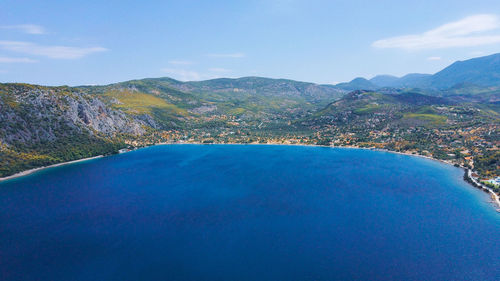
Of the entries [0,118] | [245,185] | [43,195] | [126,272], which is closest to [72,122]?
[0,118]

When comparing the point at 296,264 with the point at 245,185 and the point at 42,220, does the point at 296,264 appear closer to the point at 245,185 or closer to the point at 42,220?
the point at 245,185

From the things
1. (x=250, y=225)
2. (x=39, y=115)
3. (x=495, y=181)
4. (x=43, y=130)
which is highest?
(x=39, y=115)

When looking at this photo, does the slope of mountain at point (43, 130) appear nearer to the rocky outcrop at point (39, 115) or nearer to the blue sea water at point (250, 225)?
the rocky outcrop at point (39, 115)

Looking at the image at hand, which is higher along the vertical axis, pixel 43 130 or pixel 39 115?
pixel 39 115

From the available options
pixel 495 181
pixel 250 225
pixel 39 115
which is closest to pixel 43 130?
pixel 39 115

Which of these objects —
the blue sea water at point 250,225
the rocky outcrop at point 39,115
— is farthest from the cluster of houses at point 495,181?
the rocky outcrop at point 39,115

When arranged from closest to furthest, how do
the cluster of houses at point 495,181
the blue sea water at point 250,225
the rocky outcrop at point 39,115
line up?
1. the blue sea water at point 250,225
2. the cluster of houses at point 495,181
3. the rocky outcrop at point 39,115

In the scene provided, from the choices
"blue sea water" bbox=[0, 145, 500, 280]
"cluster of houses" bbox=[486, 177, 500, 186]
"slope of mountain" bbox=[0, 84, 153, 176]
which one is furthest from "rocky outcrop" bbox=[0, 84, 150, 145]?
"cluster of houses" bbox=[486, 177, 500, 186]

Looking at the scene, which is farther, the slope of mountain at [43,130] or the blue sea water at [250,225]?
the slope of mountain at [43,130]

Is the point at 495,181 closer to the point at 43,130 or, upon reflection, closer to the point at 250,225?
the point at 250,225
